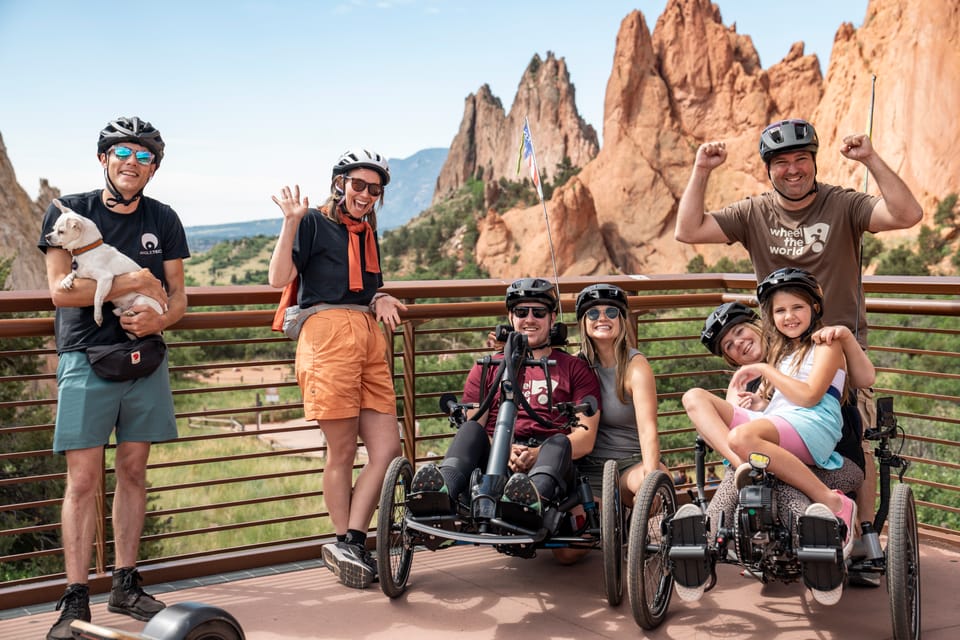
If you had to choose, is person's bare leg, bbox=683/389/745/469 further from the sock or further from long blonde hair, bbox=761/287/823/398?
the sock

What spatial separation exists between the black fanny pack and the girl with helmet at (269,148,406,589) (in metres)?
0.63

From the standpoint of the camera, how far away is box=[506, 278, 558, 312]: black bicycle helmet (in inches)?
176

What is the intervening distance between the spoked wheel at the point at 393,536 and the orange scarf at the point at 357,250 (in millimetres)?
820

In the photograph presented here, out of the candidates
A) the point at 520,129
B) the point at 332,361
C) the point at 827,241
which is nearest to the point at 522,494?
the point at 332,361

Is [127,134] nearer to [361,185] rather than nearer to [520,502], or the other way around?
[361,185]

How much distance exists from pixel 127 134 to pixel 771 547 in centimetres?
280

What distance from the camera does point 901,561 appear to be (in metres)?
3.42

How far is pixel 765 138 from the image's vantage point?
14.1ft

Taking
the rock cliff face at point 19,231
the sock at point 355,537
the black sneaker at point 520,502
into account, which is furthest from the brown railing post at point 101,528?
the rock cliff face at point 19,231

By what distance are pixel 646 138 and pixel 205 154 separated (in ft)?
249

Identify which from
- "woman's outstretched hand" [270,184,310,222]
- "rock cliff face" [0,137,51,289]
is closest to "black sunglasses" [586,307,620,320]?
"woman's outstretched hand" [270,184,310,222]

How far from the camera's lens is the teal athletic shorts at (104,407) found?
387 cm

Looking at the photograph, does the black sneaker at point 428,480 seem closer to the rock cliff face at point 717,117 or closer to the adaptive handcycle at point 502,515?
the adaptive handcycle at point 502,515

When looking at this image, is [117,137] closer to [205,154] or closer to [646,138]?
[646,138]
